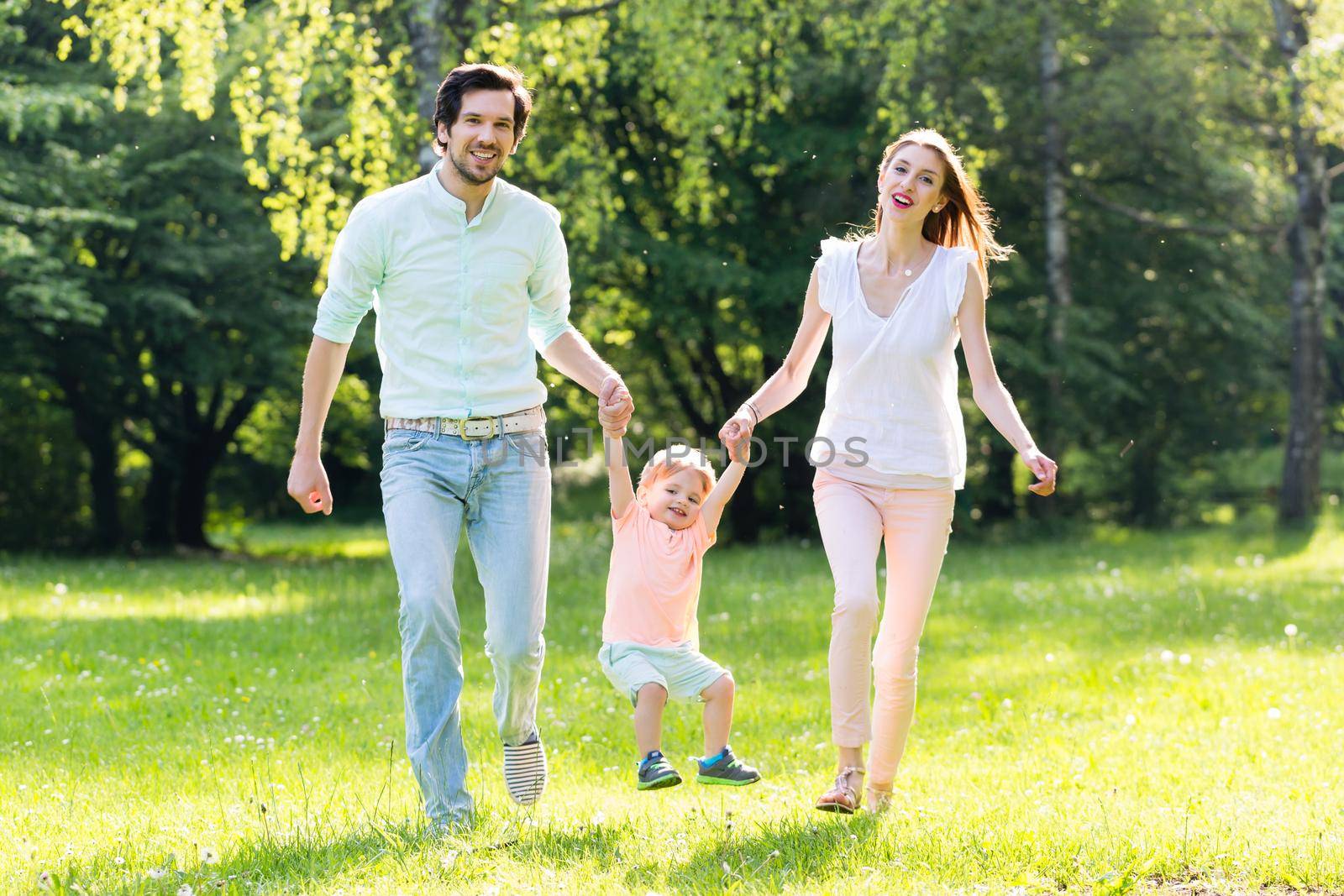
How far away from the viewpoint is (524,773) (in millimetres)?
5184

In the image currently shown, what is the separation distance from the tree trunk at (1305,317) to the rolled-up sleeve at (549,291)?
694 inches

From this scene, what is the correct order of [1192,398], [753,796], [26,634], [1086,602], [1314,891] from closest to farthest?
[1314,891] < [753,796] < [26,634] < [1086,602] < [1192,398]

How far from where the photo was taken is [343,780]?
6000mm

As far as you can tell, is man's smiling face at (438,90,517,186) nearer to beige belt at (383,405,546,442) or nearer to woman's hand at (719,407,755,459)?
beige belt at (383,405,546,442)

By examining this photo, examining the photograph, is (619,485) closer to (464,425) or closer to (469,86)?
(464,425)

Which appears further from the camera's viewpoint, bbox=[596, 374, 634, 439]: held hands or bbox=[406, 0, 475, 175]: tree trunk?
bbox=[406, 0, 475, 175]: tree trunk

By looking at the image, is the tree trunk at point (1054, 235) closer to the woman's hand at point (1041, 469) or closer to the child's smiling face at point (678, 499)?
the child's smiling face at point (678, 499)

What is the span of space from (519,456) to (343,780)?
1921 mm

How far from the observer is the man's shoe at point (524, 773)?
17.0 feet

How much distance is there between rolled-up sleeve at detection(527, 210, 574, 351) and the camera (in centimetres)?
504

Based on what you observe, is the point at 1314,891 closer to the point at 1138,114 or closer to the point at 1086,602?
the point at 1086,602

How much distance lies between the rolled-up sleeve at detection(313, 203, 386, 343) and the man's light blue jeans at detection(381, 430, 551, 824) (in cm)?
41

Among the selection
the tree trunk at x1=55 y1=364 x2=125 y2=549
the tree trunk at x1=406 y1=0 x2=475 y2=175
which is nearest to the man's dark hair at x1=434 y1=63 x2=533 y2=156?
A: the tree trunk at x1=406 y1=0 x2=475 y2=175

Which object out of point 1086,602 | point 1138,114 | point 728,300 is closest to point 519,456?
point 1086,602
